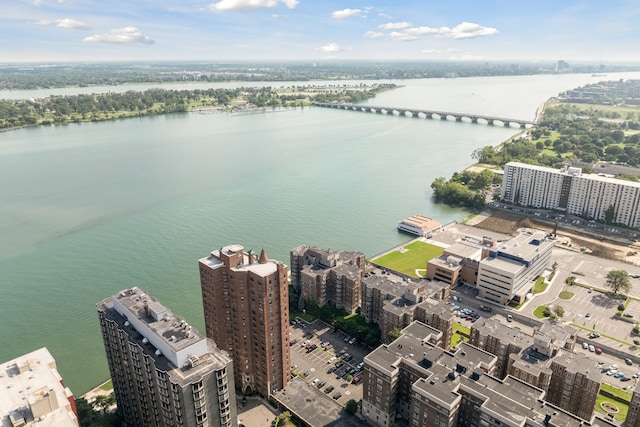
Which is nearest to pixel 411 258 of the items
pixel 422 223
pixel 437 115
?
pixel 422 223

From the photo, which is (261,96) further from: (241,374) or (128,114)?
(241,374)

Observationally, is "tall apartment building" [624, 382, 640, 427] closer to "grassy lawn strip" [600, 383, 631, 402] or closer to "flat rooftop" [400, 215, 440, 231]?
"grassy lawn strip" [600, 383, 631, 402]

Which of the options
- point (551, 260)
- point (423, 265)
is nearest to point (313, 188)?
point (423, 265)

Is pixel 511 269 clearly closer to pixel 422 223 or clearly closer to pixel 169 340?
pixel 422 223

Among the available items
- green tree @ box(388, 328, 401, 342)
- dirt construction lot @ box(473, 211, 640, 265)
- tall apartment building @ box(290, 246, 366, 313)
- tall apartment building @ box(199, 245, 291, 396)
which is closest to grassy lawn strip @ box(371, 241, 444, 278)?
tall apartment building @ box(290, 246, 366, 313)

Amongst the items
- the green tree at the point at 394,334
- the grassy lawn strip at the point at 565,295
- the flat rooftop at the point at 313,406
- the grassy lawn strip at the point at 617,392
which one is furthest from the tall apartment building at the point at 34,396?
the grassy lawn strip at the point at 565,295
